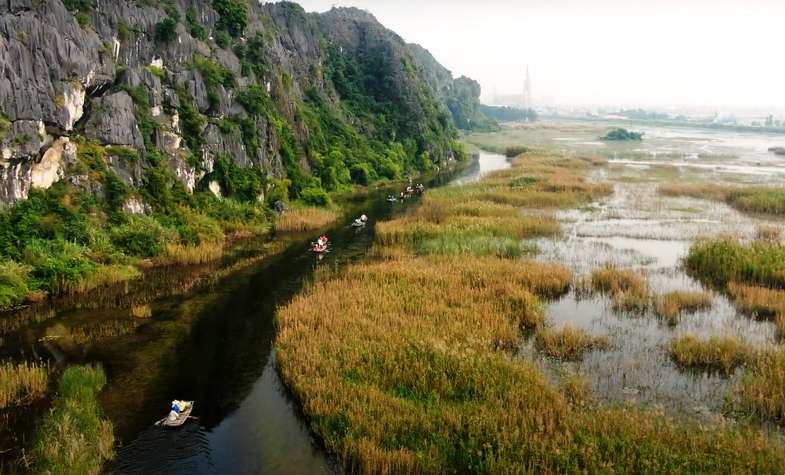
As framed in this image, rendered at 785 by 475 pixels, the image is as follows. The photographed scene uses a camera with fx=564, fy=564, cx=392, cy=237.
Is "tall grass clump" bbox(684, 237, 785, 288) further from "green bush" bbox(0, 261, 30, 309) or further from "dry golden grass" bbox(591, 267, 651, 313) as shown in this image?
"green bush" bbox(0, 261, 30, 309)

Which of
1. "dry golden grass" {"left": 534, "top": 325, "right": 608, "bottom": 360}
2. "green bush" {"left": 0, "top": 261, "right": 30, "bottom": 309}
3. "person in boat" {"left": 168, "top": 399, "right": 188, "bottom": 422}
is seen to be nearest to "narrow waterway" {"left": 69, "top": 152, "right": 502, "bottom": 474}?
"person in boat" {"left": 168, "top": 399, "right": 188, "bottom": 422}

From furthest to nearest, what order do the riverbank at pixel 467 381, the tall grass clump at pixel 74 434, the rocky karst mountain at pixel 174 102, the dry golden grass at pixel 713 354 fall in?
the rocky karst mountain at pixel 174 102 → the dry golden grass at pixel 713 354 → the tall grass clump at pixel 74 434 → the riverbank at pixel 467 381

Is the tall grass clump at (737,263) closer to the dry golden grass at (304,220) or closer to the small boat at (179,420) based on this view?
the small boat at (179,420)

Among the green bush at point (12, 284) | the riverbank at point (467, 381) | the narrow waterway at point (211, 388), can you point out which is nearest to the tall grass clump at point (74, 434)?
the narrow waterway at point (211, 388)

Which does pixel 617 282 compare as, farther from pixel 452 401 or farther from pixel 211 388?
pixel 211 388

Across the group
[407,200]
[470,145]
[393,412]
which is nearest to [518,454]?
[393,412]

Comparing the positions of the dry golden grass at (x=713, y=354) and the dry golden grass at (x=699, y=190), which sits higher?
the dry golden grass at (x=699, y=190)
